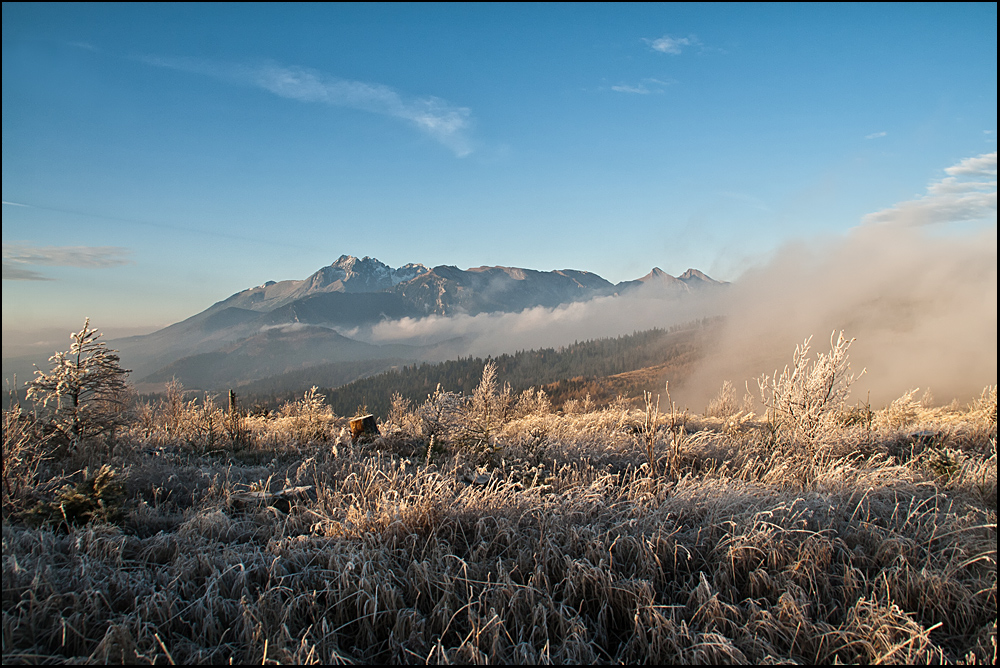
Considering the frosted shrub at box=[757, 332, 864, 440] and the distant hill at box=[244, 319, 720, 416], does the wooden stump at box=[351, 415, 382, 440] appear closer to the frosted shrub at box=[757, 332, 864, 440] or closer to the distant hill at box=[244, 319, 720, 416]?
the frosted shrub at box=[757, 332, 864, 440]

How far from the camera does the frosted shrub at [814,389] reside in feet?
25.4

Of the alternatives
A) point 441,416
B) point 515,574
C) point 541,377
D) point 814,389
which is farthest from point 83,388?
point 541,377

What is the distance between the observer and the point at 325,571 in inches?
137

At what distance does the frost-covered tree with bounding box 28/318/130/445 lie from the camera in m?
6.35

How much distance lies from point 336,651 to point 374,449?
5541 mm

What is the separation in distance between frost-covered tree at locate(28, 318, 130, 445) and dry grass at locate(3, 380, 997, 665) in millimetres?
865

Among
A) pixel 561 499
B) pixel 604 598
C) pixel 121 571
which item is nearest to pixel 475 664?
pixel 604 598

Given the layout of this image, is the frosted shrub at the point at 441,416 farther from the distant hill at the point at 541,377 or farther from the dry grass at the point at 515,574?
the distant hill at the point at 541,377

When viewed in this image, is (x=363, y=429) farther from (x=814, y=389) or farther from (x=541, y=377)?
(x=541, y=377)

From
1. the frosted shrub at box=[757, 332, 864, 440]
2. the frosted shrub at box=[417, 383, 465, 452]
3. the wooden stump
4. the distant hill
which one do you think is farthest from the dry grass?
the distant hill

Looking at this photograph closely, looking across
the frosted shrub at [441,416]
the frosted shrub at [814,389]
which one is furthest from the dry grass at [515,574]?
the frosted shrub at [441,416]

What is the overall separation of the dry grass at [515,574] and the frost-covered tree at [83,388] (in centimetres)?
87

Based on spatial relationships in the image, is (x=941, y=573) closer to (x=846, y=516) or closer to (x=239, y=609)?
(x=846, y=516)

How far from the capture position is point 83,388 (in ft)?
21.4
